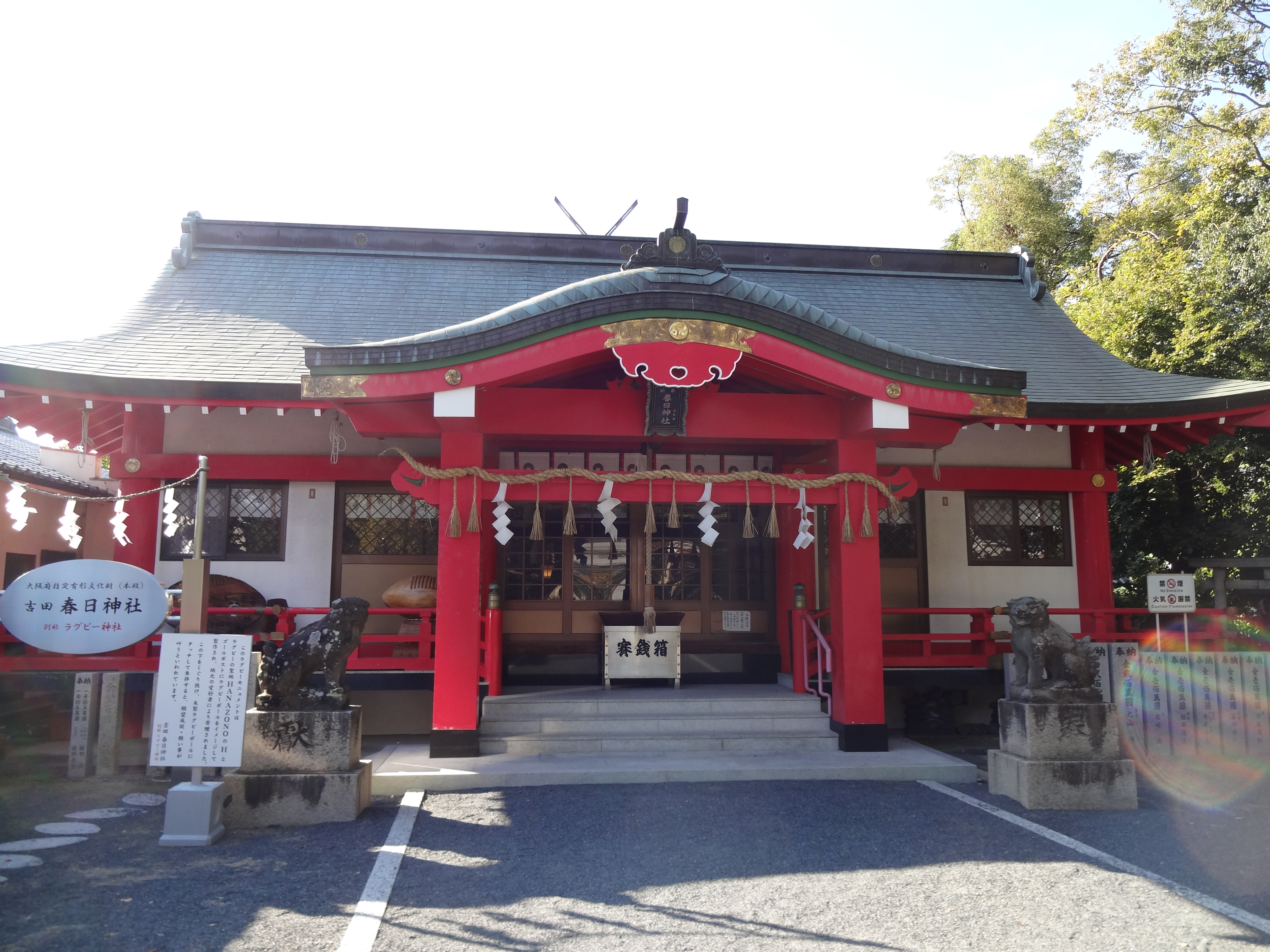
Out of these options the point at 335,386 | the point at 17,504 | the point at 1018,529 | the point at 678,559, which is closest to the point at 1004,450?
the point at 1018,529

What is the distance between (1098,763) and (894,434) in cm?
314

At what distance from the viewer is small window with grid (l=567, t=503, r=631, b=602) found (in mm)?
9734

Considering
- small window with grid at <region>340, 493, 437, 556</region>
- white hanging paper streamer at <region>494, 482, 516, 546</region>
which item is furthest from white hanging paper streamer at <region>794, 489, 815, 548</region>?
small window with grid at <region>340, 493, 437, 556</region>

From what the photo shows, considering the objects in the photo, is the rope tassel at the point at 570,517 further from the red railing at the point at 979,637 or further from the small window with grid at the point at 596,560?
the red railing at the point at 979,637

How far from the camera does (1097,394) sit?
923 centimetres

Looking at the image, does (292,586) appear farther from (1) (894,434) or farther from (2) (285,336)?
(1) (894,434)

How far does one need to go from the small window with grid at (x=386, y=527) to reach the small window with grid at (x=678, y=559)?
2.66 m

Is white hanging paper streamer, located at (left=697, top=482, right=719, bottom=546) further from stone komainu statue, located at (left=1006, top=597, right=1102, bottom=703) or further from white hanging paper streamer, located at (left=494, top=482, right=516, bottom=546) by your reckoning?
stone komainu statue, located at (left=1006, top=597, right=1102, bottom=703)

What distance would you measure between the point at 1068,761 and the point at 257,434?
8.40m

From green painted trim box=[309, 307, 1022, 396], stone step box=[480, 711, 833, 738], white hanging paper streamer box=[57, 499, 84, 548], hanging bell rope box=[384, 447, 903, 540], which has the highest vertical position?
green painted trim box=[309, 307, 1022, 396]

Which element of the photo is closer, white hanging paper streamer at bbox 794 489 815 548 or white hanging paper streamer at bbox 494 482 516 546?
white hanging paper streamer at bbox 494 482 516 546

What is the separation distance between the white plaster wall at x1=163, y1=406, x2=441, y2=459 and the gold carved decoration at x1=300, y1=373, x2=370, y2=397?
210cm

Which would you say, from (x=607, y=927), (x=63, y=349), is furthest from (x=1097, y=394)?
(x=63, y=349)

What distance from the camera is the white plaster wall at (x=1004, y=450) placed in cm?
973
